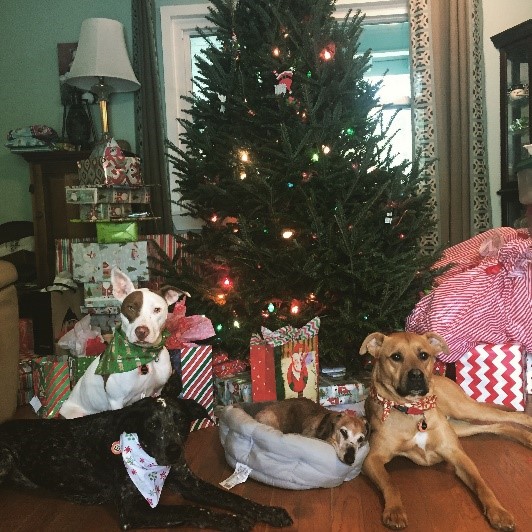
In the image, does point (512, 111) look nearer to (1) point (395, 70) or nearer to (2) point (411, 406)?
(1) point (395, 70)

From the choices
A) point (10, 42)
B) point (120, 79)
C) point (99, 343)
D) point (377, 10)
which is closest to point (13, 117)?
point (10, 42)

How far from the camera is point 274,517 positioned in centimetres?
180

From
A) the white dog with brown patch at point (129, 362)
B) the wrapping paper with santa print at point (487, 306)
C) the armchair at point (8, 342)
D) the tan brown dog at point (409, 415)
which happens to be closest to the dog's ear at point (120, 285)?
the white dog with brown patch at point (129, 362)

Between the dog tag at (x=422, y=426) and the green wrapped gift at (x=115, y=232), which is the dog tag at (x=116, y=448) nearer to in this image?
the dog tag at (x=422, y=426)

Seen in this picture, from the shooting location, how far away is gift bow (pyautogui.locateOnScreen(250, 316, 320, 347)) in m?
2.63

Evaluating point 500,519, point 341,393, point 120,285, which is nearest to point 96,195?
point 120,285

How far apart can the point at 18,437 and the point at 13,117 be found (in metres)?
3.47

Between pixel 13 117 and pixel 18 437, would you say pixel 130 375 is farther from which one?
pixel 13 117

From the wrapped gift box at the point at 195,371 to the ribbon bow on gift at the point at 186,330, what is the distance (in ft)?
0.13

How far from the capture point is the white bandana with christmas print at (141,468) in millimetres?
1761

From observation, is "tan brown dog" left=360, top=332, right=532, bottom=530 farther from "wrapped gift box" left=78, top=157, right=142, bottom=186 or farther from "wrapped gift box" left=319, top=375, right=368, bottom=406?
"wrapped gift box" left=78, top=157, right=142, bottom=186

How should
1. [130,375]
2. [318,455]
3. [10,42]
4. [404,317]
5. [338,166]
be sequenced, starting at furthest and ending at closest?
[10,42], [404,317], [338,166], [130,375], [318,455]

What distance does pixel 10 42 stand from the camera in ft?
15.2

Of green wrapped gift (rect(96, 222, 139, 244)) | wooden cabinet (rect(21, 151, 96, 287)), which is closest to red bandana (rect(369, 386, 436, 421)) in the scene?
green wrapped gift (rect(96, 222, 139, 244))
